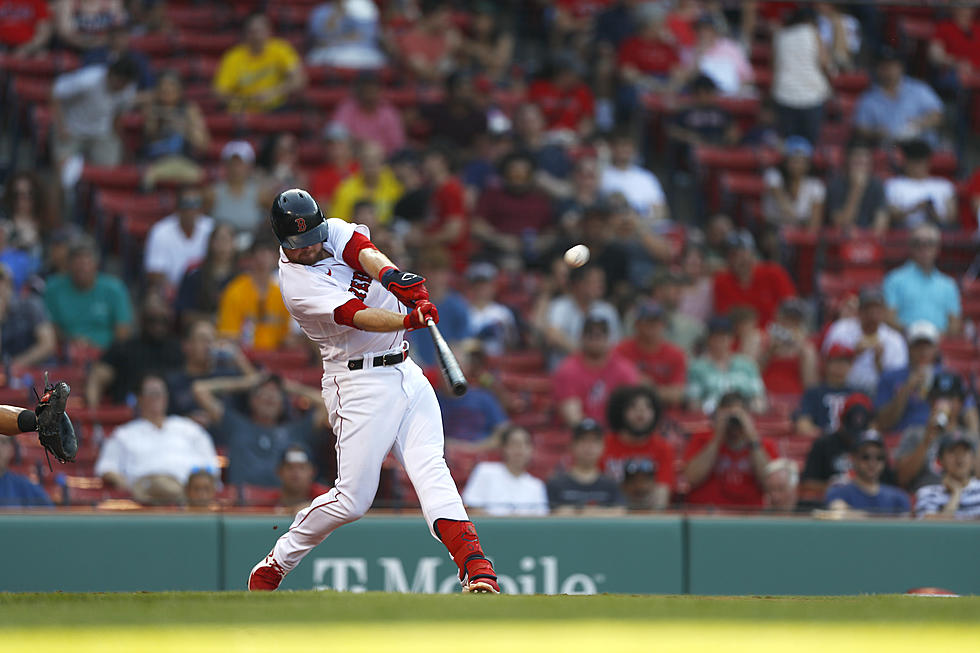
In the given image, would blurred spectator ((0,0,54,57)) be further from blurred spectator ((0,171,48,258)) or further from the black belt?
the black belt

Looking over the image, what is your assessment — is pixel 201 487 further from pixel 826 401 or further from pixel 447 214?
pixel 826 401

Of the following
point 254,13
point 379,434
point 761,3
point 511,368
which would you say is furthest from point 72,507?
point 761,3

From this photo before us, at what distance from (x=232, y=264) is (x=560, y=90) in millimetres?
3830

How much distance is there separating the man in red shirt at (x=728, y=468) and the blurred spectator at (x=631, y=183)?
10.8 ft

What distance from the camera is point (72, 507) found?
Result: 330 inches

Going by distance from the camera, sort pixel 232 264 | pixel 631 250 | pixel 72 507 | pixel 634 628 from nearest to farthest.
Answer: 1. pixel 634 628
2. pixel 72 507
3. pixel 232 264
4. pixel 631 250

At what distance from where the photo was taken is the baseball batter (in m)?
6.59

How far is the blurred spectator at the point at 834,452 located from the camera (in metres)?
9.36

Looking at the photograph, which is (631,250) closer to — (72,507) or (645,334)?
(645,334)

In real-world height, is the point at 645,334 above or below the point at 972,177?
below

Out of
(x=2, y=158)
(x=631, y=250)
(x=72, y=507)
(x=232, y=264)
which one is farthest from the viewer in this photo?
(x=2, y=158)

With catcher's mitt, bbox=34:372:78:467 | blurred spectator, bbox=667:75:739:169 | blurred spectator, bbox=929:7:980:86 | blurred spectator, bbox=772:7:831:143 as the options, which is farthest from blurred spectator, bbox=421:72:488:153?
catcher's mitt, bbox=34:372:78:467

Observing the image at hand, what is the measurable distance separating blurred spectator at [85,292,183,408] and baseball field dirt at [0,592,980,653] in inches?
137

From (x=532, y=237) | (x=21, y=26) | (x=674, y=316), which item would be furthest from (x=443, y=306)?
(x=21, y=26)
